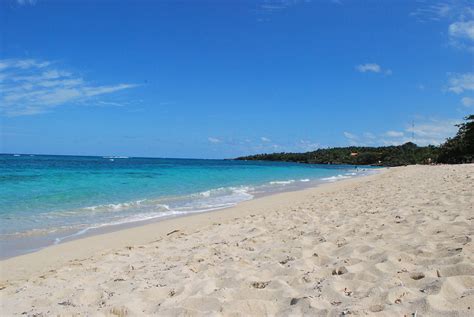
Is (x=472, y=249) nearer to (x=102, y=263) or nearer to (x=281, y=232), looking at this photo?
(x=281, y=232)

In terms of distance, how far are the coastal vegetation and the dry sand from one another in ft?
148

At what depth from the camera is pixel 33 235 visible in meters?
9.36

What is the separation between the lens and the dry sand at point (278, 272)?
11.2 ft

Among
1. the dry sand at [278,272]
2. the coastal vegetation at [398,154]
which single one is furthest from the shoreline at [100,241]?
the coastal vegetation at [398,154]

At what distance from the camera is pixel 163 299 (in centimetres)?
392

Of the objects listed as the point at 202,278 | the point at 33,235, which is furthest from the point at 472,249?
the point at 33,235

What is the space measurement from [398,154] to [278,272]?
94.8 m

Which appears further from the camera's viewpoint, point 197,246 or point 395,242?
point 197,246

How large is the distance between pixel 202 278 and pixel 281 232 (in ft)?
9.64

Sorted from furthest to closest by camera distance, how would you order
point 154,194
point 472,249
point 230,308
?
point 154,194 < point 472,249 < point 230,308

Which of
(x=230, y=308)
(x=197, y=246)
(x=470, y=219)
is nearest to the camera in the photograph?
(x=230, y=308)

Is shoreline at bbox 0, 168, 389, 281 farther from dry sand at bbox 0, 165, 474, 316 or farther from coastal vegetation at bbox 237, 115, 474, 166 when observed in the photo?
coastal vegetation at bbox 237, 115, 474, 166

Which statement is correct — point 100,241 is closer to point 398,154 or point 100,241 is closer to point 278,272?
point 278,272

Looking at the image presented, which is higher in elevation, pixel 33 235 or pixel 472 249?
pixel 472 249
